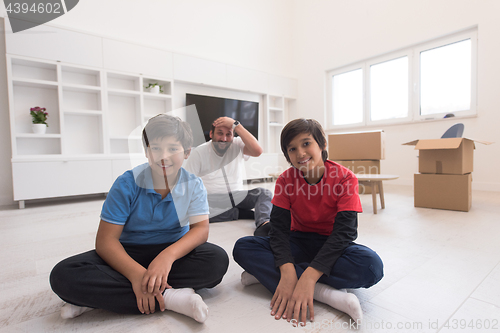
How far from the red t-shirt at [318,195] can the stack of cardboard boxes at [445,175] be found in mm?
1675

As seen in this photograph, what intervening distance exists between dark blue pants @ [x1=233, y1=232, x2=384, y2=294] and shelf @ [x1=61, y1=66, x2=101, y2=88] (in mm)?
3093

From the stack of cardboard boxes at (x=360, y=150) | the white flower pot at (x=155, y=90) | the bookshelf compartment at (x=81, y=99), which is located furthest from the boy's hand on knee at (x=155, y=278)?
the white flower pot at (x=155, y=90)

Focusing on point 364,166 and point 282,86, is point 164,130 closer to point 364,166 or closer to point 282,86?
point 364,166

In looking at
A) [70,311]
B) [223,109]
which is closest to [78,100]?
[223,109]

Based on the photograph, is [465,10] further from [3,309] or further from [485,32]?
[3,309]

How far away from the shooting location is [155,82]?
3676mm

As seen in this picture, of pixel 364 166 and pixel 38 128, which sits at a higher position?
pixel 38 128

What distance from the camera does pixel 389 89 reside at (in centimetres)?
414

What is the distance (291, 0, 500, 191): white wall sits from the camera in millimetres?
3182

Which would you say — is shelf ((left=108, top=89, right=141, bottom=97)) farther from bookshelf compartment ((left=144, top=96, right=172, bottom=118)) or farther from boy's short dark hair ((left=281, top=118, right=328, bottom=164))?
boy's short dark hair ((left=281, top=118, right=328, bottom=164))

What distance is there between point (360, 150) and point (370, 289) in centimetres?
244

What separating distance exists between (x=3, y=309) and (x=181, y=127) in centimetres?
79

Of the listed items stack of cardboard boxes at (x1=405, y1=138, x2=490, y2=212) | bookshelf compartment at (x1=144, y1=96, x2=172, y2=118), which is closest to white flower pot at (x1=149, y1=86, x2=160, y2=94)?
bookshelf compartment at (x1=144, y1=96, x2=172, y2=118)

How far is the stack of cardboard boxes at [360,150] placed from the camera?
9.96 feet
